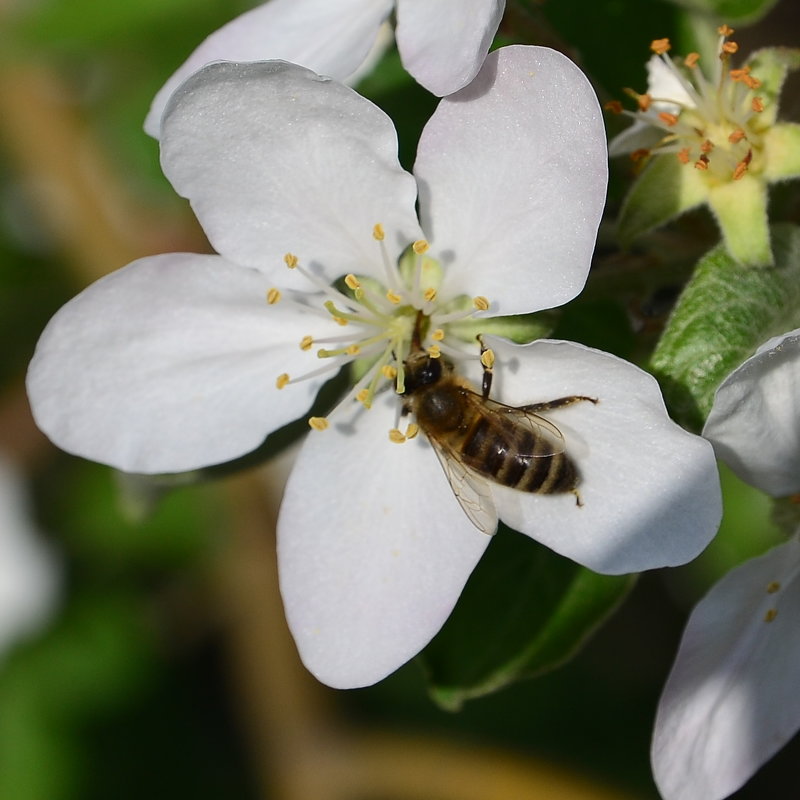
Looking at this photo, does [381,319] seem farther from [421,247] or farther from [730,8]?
[730,8]

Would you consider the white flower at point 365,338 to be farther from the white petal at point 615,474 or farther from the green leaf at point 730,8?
the green leaf at point 730,8

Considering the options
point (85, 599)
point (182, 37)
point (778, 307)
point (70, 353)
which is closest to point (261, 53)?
point (70, 353)

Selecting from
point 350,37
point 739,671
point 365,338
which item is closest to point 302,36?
point 350,37

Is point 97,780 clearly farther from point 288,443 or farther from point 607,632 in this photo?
point 288,443

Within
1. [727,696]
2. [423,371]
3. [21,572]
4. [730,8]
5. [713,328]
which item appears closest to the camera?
[713,328]

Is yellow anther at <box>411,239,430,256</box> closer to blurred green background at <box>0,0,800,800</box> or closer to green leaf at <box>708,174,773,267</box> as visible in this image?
green leaf at <box>708,174,773,267</box>
